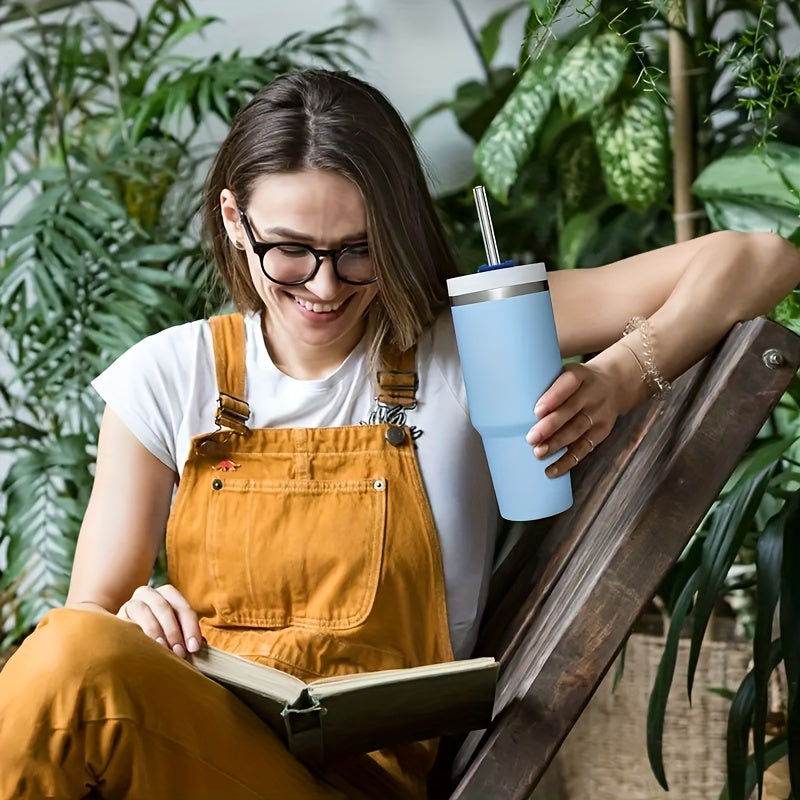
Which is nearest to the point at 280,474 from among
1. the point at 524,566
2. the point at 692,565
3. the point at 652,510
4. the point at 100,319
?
the point at 524,566

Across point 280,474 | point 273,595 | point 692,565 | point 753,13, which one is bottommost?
point 692,565

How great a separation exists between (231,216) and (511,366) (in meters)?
0.50

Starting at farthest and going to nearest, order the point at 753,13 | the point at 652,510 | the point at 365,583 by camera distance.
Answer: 1. the point at 753,13
2. the point at 365,583
3. the point at 652,510

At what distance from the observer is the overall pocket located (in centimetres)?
119

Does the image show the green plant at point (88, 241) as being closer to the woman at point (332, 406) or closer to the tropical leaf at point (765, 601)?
the woman at point (332, 406)

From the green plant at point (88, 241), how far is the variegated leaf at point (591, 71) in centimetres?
52

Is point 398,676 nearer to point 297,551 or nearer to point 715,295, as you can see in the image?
point 297,551

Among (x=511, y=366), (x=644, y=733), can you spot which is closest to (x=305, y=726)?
(x=511, y=366)

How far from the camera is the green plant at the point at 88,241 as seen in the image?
7.00ft

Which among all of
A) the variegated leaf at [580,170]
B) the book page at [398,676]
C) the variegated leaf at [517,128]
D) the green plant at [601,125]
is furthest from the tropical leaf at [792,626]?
the variegated leaf at [580,170]

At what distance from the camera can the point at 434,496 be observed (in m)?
1.23

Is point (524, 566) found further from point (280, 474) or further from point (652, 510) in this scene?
point (652, 510)

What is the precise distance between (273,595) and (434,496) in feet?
0.66

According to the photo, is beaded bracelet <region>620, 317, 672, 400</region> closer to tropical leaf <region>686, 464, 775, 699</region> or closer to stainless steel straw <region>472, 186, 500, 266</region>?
stainless steel straw <region>472, 186, 500, 266</region>
